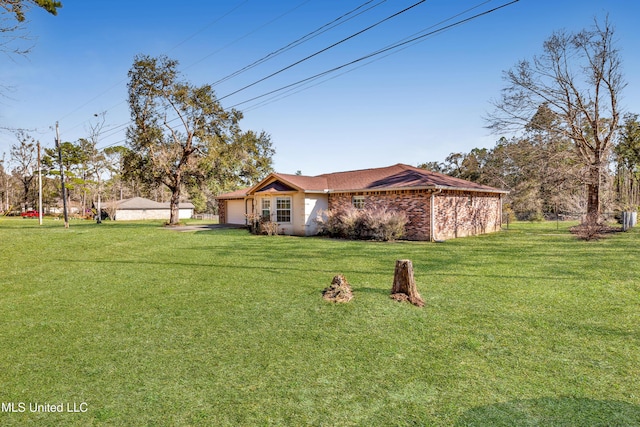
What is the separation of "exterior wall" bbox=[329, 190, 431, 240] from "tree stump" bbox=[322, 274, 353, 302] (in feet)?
31.5

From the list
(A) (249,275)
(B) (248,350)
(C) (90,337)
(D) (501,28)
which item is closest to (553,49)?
(D) (501,28)

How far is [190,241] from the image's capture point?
14438mm

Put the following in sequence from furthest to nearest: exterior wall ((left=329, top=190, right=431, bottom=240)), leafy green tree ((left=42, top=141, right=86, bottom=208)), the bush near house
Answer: leafy green tree ((left=42, top=141, right=86, bottom=208)), exterior wall ((left=329, top=190, right=431, bottom=240)), the bush near house

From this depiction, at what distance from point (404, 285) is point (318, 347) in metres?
2.55

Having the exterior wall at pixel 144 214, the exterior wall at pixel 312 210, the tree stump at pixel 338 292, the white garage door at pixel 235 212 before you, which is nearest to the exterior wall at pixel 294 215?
the exterior wall at pixel 312 210

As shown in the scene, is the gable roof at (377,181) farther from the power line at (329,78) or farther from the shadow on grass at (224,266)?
the shadow on grass at (224,266)

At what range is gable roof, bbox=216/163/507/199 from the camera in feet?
52.3

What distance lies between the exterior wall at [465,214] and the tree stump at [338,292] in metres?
9.98

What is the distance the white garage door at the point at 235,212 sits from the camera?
25.7m

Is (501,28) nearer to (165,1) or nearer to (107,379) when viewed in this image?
(165,1)

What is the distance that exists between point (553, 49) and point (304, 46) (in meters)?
16.1

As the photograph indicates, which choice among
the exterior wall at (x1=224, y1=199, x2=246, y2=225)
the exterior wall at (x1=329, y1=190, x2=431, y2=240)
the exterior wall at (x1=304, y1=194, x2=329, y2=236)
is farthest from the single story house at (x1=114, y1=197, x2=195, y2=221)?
the exterior wall at (x1=329, y1=190, x2=431, y2=240)

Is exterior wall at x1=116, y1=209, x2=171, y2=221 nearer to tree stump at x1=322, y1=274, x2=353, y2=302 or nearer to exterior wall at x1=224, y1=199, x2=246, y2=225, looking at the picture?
exterior wall at x1=224, y1=199, x2=246, y2=225

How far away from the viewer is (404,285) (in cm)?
638
